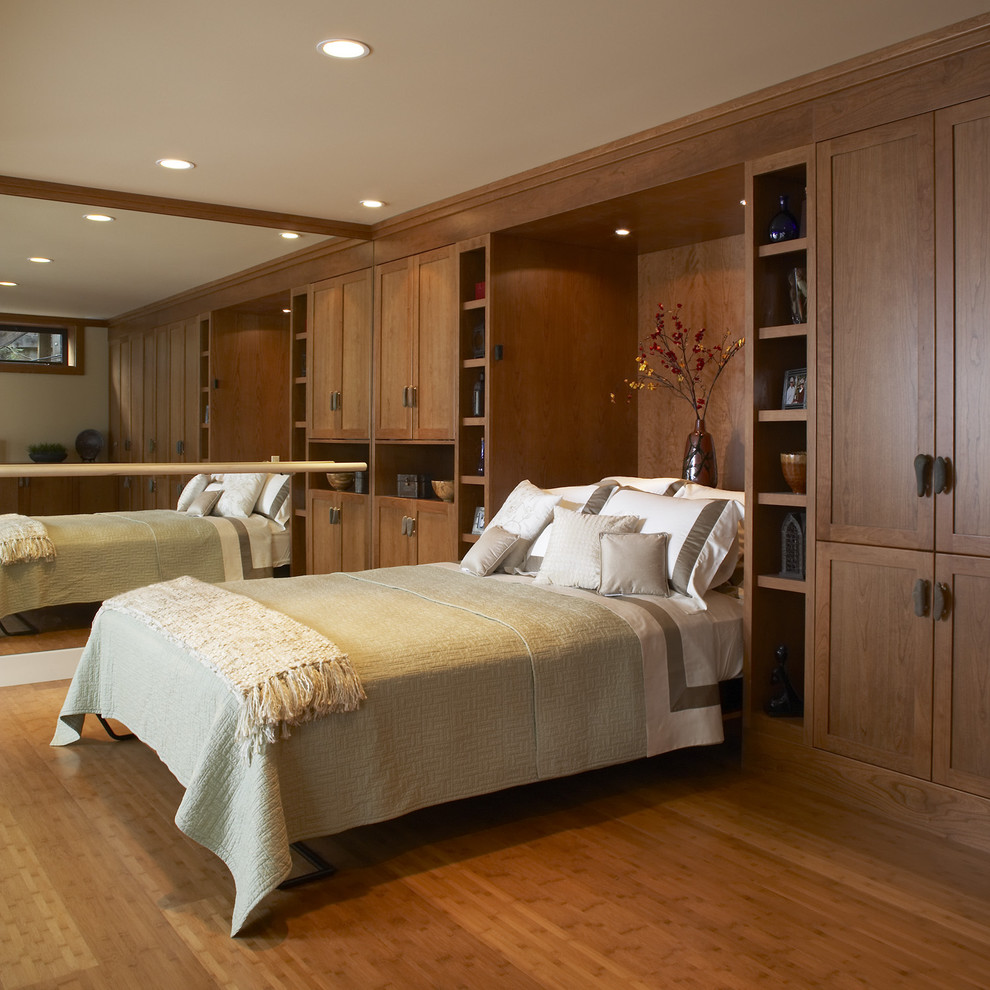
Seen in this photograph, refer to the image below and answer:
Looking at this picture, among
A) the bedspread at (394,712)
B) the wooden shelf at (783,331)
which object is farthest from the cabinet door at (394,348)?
the wooden shelf at (783,331)

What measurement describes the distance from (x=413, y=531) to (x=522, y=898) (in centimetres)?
273

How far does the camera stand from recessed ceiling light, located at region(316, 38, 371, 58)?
9.26ft

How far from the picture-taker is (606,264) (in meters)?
4.88

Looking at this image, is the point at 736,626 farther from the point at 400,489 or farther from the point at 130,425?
the point at 130,425

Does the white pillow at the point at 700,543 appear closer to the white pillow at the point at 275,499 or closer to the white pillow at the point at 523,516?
the white pillow at the point at 523,516

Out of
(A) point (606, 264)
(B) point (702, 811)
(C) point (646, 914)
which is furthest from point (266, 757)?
(A) point (606, 264)

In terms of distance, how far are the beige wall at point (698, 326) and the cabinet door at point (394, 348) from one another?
1169mm

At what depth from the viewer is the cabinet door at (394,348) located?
16.5ft

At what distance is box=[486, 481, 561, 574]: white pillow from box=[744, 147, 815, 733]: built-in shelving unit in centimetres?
93

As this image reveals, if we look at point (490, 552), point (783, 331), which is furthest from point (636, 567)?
point (783, 331)

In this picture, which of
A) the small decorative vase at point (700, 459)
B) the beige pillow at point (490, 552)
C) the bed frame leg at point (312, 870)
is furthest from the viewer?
the small decorative vase at point (700, 459)

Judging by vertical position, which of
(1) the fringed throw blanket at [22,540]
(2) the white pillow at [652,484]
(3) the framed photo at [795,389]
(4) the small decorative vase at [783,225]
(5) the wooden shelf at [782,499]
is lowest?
(1) the fringed throw blanket at [22,540]

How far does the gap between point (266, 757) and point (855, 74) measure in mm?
2639

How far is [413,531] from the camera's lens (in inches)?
198
